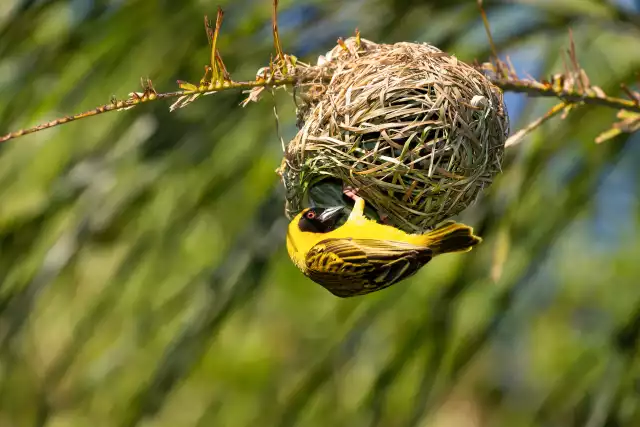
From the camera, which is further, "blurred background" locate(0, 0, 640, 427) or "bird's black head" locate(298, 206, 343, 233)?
"blurred background" locate(0, 0, 640, 427)

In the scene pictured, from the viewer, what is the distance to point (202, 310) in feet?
7.43

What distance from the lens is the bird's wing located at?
5.15 feet

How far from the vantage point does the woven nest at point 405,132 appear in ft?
5.09

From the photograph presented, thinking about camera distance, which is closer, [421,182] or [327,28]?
[421,182]

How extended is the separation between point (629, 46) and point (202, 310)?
5.50ft

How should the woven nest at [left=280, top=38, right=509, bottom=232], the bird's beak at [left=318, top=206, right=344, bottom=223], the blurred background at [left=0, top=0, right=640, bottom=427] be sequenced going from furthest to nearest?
the blurred background at [left=0, top=0, right=640, bottom=427] → the bird's beak at [left=318, top=206, right=344, bottom=223] → the woven nest at [left=280, top=38, right=509, bottom=232]

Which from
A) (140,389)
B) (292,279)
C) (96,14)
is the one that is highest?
(96,14)

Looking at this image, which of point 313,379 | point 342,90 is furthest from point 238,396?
point 342,90

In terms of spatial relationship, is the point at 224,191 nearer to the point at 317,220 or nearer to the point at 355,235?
the point at 317,220

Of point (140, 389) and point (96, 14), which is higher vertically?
point (96, 14)

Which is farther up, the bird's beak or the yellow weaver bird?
the bird's beak

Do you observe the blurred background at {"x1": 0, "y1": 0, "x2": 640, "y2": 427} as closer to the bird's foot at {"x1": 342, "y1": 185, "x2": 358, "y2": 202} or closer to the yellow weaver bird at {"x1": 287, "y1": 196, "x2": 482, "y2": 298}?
the yellow weaver bird at {"x1": 287, "y1": 196, "x2": 482, "y2": 298}

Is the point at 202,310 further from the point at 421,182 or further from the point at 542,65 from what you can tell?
the point at 542,65

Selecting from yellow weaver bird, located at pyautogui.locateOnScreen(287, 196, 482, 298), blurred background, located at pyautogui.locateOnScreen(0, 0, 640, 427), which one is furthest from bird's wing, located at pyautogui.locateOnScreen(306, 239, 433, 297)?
blurred background, located at pyautogui.locateOnScreen(0, 0, 640, 427)
